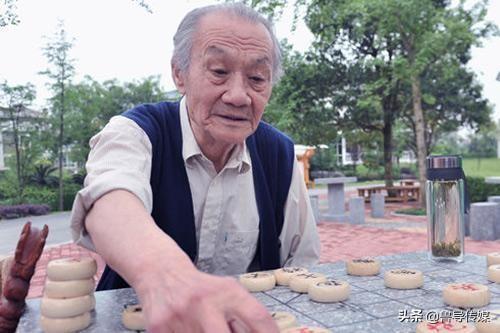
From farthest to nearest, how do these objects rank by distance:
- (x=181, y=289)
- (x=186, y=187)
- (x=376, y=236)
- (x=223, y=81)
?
(x=376, y=236) < (x=186, y=187) < (x=223, y=81) < (x=181, y=289)

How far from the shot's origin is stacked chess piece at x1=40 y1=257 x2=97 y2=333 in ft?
3.56

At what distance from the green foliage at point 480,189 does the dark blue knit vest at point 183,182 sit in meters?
10.3

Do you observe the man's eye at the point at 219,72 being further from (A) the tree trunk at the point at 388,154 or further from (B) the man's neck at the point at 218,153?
(A) the tree trunk at the point at 388,154

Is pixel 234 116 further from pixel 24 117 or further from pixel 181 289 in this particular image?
pixel 24 117

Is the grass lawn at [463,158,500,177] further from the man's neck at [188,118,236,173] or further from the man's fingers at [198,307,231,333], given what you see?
the man's fingers at [198,307,231,333]

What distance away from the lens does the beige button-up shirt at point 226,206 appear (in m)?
1.36

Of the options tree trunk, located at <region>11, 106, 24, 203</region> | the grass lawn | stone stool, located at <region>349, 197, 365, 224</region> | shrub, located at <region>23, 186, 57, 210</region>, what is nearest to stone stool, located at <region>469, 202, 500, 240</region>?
stone stool, located at <region>349, 197, 365, 224</region>

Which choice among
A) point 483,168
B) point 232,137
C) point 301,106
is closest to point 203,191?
point 232,137

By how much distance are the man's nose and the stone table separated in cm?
840

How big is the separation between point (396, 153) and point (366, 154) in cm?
289

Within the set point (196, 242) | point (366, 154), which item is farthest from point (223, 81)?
point (366, 154)

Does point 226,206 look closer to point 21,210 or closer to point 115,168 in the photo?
point 115,168

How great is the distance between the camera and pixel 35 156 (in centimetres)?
1599

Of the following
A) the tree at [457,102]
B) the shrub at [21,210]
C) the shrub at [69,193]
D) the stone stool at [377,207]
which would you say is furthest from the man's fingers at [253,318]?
the shrub at [69,193]
